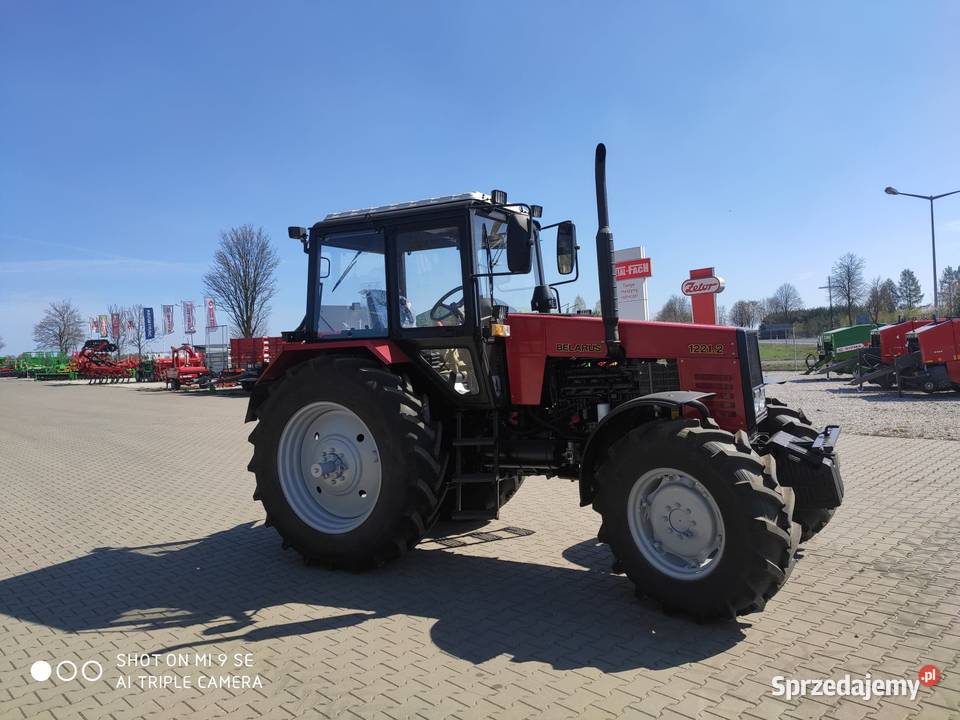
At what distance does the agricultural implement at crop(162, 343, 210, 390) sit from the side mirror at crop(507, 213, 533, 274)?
28.1 m

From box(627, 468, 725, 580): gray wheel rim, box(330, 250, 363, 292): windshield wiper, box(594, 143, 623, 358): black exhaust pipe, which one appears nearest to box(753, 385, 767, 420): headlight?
box(627, 468, 725, 580): gray wheel rim

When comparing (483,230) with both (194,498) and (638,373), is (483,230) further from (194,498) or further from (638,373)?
(194,498)

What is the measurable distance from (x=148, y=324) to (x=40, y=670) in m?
53.3

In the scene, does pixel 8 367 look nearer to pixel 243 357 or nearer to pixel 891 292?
pixel 243 357

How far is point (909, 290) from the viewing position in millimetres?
60531

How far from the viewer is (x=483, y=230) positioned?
202 inches

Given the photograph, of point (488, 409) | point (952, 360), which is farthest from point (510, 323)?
point (952, 360)

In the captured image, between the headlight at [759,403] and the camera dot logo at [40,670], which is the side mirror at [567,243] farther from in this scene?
the camera dot logo at [40,670]

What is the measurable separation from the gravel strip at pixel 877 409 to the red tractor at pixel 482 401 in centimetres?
163

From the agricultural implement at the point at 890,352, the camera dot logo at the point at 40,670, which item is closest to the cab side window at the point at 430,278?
the camera dot logo at the point at 40,670

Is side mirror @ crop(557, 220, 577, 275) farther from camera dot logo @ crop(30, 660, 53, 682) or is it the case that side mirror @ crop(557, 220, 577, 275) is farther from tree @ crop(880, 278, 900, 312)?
tree @ crop(880, 278, 900, 312)

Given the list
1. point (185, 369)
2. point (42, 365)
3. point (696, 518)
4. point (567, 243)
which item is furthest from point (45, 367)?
point (696, 518)

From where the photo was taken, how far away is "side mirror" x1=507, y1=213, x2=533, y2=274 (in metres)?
4.65

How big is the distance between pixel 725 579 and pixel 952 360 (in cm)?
1608
